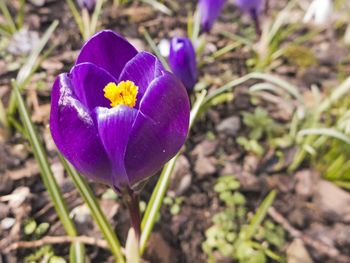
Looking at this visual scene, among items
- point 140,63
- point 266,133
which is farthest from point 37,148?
point 266,133

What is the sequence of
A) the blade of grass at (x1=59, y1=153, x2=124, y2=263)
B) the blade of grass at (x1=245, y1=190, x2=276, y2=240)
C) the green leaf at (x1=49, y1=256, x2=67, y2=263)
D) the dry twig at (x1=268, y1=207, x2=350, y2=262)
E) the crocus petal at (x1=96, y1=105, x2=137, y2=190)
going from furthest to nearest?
the dry twig at (x1=268, y1=207, x2=350, y2=262) < the blade of grass at (x1=245, y1=190, x2=276, y2=240) < the green leaf at (x1=49, y1=256, x2=67, y2=263) < the blade of grass at (x1=59, y1=153, x2=124, y2=263) < the crocus petal at (x1=96, y1=105, x2=137, y2=190)

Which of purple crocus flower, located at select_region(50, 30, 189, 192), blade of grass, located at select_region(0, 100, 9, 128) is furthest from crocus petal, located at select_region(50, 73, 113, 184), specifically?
blade of grass, located at select_region(0, 100, 9, 128)

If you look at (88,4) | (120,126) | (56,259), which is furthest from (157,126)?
(88,4)

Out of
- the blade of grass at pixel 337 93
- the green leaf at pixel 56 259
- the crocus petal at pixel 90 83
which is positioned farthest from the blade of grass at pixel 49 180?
the blade of grass at pixel 337 93

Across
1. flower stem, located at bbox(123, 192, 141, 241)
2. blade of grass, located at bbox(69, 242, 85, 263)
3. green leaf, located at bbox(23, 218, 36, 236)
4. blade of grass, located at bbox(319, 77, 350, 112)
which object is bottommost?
green leaf, located at bbox(23, 218, 36, 236)

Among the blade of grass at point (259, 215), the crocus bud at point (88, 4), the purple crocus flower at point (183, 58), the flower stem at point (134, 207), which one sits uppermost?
the crocus bud at point (88, 4)

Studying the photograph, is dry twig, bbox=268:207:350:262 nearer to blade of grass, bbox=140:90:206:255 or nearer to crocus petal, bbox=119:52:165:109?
blade of grass, bbox=140:90:206:255

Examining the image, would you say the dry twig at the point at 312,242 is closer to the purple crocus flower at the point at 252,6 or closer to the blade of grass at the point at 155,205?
the blade of grass at the point at 155,205
